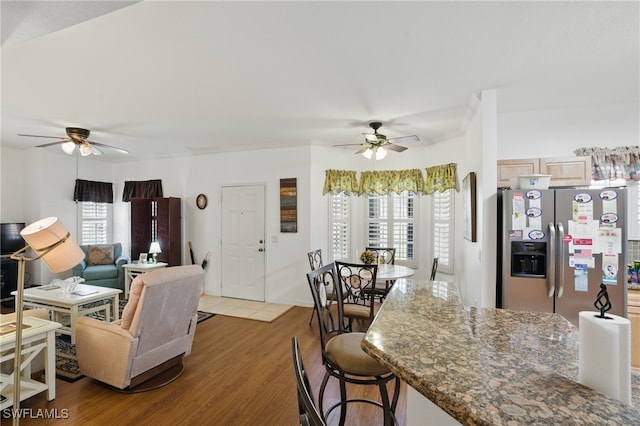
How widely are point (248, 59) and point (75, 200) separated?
17.4 feet

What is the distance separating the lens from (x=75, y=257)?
6.44 ft

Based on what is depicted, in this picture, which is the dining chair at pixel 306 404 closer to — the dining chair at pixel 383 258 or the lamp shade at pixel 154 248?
the dining chair at pixel 383 258

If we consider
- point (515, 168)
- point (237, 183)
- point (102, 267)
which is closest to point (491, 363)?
point (515, 168)

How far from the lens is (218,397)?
244 cm

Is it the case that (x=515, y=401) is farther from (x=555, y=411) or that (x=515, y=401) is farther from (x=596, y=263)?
(x=596, y=263)

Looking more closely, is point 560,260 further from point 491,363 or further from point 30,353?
point 30,353

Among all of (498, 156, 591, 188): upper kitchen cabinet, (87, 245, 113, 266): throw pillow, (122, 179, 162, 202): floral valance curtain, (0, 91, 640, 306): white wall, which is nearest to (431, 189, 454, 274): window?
(0, 91, 640, 306): white wall

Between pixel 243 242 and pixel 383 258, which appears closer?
pixel 383 258

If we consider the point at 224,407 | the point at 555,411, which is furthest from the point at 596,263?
the point at 224,407

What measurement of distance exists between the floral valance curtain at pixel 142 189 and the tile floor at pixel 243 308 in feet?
7.53

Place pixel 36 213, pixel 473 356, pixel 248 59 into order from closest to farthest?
pixel 473 356 → pixel 248 59 → pixel 36 213

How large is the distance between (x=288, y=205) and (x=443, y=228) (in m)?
2.42

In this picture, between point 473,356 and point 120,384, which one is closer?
point 473,356

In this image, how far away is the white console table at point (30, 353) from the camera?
217cm
